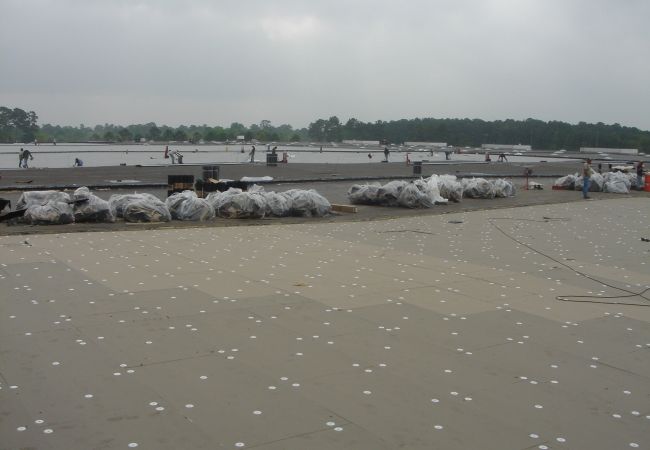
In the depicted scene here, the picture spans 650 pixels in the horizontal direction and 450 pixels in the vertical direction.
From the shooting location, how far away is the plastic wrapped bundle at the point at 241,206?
16359 millimetres

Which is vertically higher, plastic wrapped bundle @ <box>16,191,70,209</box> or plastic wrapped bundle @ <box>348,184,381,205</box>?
plastic wrapped bundle @ <box>16,191,70,209</box>

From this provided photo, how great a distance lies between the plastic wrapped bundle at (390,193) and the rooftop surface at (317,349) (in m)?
8.77

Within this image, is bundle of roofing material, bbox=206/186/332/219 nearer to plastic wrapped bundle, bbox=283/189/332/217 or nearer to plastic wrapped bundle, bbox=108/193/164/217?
plastic wrapped bundle, bbox=283/189/332/217

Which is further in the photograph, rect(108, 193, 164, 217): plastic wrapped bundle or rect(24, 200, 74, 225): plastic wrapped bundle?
rect(108, 193, 164, 217): plastic wrapped bundle

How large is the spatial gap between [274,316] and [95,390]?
2.48 m

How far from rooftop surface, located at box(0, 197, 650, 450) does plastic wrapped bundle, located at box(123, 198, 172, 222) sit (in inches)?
141

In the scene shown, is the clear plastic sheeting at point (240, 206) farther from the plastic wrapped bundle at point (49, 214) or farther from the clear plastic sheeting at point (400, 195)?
the clear plastic sheeting at point (400, 195)

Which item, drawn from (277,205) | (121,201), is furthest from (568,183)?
(121,201)

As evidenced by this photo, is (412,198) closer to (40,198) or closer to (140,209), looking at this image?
(140,209)

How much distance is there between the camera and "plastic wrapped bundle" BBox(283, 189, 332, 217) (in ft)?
56.2

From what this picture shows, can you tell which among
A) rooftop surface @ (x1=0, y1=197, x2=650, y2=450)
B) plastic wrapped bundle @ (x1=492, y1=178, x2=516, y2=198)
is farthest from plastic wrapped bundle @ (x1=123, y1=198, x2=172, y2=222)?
plastic wrapped bundle @ (x1=492, y1=178, x2=516, y2=198)

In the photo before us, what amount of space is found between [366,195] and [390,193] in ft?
2.75

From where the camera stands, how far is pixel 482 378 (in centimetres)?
514

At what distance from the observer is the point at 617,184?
94.5 feet
